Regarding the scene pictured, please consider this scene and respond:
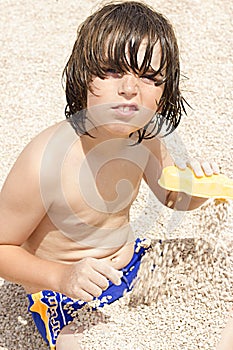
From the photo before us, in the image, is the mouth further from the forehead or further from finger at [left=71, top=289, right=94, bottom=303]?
finger at [left=71, top=289, right=94, bottom=303]

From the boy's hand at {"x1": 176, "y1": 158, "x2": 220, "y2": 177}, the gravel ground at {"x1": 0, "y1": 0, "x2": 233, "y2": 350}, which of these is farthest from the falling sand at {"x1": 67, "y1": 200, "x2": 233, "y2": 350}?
the boy's hand at {"x1": 176, "y1": 158, "x2": 220, "y2": 177}

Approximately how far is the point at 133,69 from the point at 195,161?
28 cm

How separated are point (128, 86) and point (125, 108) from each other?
36 mm

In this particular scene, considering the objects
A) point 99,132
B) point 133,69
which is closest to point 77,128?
point 99,132

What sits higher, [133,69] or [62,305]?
[133,69]

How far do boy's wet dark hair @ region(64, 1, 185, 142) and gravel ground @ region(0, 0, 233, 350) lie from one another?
386mm

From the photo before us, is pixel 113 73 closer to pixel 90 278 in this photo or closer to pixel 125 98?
pixel 125 98

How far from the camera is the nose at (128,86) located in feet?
3.93

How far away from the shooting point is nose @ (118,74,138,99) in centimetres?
120

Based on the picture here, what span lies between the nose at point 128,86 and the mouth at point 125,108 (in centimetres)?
1

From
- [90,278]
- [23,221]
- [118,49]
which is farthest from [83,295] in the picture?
[118,49]

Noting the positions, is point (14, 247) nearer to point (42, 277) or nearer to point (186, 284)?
point (42, 277)

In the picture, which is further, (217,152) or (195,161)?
(217,152)

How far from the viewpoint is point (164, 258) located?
1506mm
